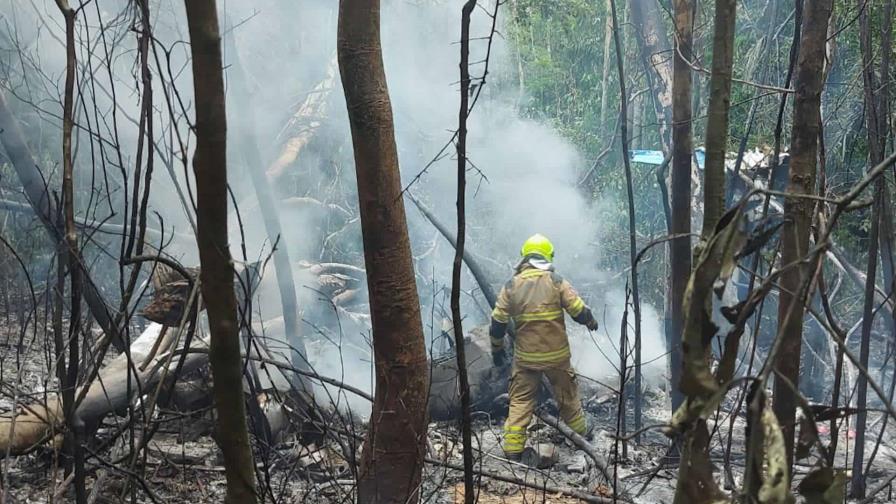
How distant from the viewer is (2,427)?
4570 mm

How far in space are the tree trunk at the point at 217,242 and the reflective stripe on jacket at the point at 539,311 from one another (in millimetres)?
5391


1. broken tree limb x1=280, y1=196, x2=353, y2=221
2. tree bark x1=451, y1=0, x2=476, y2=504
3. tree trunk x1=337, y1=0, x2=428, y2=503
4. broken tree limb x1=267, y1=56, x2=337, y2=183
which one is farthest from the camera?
broken tree limb x1=267, y1=56, x2=337, y2=183

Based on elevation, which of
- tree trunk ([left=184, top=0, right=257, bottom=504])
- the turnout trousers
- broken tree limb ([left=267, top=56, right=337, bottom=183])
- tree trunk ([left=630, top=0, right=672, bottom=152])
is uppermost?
broken tree limb ([left=267, top=56, right=337, bottom=183])

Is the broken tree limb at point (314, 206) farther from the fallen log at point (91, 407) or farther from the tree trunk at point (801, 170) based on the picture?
the tree trunk at point (801, 170)

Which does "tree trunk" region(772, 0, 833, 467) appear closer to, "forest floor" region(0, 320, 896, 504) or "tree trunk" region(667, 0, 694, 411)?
"forest floor" region(0, 320, 896, 504)

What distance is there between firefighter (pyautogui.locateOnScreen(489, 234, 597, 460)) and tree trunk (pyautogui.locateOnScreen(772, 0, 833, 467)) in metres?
4.38

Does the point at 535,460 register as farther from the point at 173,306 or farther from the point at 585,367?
the point at 173,306

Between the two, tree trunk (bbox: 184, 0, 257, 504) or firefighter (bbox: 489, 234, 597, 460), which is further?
firefighter (bbox: 489, 234, 597, 460)

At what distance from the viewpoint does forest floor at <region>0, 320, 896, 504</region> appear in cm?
427

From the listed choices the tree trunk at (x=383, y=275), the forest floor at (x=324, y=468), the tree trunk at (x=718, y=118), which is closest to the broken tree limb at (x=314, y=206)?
the forest floor at (x=324, y=468)

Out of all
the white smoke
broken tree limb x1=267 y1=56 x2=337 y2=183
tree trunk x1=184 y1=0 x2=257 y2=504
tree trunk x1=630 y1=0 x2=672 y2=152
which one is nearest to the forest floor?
tree trunk x1=184 y1=0 x2=257 y2=504

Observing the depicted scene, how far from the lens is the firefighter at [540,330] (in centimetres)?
701

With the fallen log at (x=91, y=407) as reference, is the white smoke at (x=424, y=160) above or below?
above

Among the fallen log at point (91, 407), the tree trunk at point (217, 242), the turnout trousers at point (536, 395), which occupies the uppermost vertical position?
the turnout trousers at point (536, 395)
